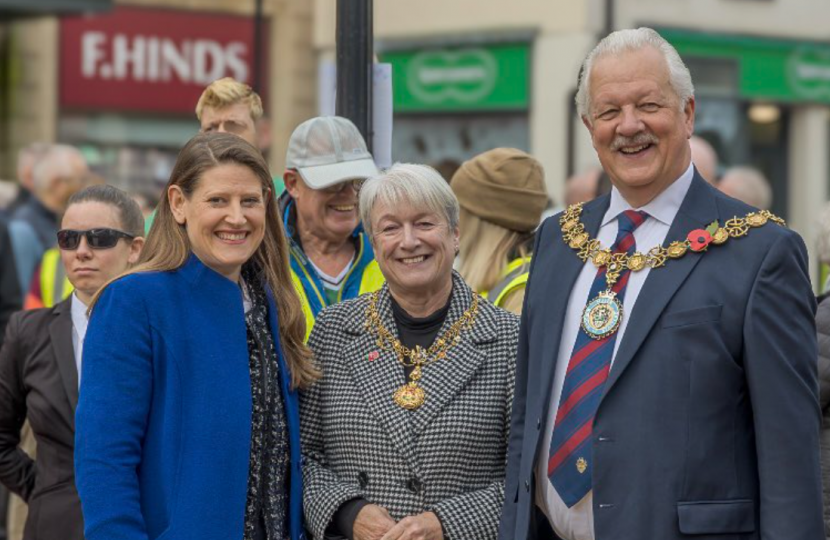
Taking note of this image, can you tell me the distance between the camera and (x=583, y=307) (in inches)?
166

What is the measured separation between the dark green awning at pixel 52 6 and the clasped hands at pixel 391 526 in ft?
45.3

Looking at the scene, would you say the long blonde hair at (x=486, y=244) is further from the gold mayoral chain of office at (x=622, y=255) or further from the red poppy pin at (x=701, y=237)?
the red poppy pin at (x=701, y=237)

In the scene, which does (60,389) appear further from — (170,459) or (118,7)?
(118,7)

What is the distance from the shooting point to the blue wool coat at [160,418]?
14.0 ft

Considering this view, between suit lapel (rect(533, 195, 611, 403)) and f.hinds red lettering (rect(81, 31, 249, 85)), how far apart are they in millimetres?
16765

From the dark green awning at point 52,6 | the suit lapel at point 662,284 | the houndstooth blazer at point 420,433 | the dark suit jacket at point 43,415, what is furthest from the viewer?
the dark green awning at point 52,6

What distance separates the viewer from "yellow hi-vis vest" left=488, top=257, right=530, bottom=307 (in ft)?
19.1

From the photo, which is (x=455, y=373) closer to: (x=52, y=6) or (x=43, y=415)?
(x=43, y=415)

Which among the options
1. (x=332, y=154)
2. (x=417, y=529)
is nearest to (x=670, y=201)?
(x=417, y=529)

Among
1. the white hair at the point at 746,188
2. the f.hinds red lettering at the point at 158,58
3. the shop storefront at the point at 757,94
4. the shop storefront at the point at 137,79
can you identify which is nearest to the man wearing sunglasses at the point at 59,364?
the white hair at the point at 746,188

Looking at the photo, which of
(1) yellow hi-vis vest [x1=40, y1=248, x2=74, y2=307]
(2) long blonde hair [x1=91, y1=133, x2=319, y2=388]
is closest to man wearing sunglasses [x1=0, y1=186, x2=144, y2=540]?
(2) long blonde hair [x1=91, y1=133, x2=319, y2=388]

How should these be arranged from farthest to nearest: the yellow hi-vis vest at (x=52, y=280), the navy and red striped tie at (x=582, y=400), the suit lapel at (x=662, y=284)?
1. the yellow hi-vis vest at (x=52, y=280)
2. the navy and red striped tie at (x=582, y=400)
3. the suit lapel at (x=662, y=284)

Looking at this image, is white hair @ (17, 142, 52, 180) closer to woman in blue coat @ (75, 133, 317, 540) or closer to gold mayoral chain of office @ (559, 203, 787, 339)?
woman in blue coat @ (75, 133, 317, 540)

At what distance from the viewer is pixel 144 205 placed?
12.3 metres
